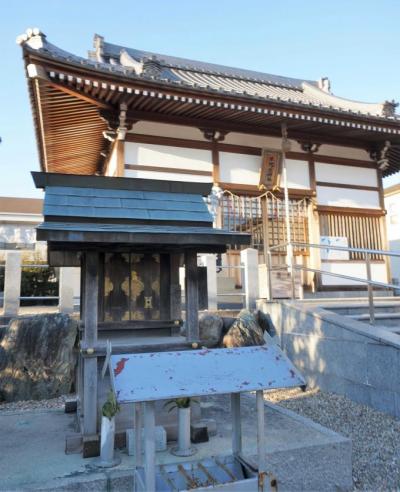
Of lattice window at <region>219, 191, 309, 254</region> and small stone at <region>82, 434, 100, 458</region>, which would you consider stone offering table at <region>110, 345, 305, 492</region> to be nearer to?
small stone at <region>82, 434, 100, 458</region>

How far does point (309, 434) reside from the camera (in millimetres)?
3617

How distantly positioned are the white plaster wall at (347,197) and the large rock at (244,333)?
4648 millimetres

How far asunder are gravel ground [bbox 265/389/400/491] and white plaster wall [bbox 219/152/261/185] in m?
5.47

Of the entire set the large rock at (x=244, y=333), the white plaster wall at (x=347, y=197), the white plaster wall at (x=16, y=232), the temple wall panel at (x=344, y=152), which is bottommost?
the large rock at (x=244, y=333)

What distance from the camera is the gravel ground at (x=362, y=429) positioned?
3465mm

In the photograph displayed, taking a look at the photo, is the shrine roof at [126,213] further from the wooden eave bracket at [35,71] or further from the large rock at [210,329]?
the wooden eave bracket at [35,71]

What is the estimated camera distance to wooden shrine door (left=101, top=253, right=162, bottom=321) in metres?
3.82

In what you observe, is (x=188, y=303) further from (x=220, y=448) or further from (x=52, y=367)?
(x=52, y=367)

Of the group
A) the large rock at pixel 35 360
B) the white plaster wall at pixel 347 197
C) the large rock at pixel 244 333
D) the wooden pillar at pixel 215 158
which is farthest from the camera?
the white plaster wall at pixel 347 197

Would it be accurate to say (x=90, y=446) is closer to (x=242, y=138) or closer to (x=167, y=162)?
(x=167, y=162)

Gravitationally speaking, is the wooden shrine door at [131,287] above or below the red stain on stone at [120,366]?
above

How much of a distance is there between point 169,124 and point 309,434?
24.8ft

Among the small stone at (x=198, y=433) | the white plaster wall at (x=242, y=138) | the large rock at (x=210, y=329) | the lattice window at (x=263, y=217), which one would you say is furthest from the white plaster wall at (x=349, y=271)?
the small stone at (x=198, y=433)

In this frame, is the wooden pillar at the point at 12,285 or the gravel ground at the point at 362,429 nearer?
the gravel ground at the point at 362,429
